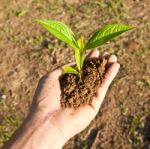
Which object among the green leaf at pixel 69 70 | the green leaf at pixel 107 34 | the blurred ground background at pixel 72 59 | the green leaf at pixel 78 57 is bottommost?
the blurred ground background at pixel 72 59

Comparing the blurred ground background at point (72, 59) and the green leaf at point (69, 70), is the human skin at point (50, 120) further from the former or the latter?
the blurred ground background at point (72, 59)

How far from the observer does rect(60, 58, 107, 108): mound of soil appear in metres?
2.08

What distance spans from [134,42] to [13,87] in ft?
3.68

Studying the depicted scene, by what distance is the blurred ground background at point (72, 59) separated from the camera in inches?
111

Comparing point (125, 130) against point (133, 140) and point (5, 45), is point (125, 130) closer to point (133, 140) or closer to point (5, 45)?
point (133, 140)

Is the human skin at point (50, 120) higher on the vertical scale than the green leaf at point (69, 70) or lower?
lower

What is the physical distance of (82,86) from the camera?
2080mm

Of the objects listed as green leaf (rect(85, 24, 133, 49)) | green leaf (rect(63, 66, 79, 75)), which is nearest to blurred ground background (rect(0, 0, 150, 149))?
green leaf (rect(63, 66, 79, 75))

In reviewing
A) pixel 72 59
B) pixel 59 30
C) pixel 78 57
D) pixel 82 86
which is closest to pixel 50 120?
pixel 82 86

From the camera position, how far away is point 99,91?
213 centimetres

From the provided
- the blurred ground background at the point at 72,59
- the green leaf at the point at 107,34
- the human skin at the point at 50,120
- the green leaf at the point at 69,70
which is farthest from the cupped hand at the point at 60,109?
the blurred ground background at the point at 72,59

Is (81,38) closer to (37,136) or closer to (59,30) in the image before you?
(59,30)

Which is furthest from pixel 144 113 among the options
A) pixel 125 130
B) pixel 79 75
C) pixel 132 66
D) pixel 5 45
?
pixel 5 45

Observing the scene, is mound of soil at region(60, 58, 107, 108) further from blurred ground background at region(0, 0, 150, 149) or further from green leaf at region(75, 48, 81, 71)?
blurred ground background at region(0, 0, 150, 149)
